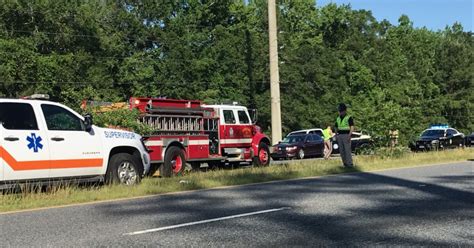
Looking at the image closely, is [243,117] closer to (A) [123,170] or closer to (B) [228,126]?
(B) [228,126]

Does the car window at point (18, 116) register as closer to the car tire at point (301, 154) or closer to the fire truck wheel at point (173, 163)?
the fire truck wheel at point (173, 163)

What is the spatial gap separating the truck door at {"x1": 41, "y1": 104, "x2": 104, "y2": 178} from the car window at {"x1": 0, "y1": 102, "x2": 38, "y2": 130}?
29 centimetres

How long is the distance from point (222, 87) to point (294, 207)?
40.3 m

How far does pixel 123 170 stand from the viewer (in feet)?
42.1

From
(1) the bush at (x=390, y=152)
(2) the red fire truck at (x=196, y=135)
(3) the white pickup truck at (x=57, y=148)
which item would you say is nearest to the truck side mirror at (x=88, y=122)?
(3) the white pickup truck at (x=57, y=148)

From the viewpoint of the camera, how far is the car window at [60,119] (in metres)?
11.6

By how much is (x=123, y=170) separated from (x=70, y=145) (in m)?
1.51

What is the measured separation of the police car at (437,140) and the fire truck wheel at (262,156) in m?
15.0

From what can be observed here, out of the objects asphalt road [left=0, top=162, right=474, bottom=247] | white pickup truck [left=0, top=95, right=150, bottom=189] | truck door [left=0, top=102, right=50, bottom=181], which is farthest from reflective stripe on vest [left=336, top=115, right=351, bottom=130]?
truck door [left=0, top=102, right=50, bottom=181]

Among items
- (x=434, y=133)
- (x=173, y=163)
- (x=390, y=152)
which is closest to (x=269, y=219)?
(x=173, y=163)

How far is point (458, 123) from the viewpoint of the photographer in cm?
7150

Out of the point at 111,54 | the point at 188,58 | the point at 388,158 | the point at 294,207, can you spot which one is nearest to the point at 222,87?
the point at 188,58

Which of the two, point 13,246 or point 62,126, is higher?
point 62,126

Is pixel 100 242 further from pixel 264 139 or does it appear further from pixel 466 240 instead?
pixel 264 139
